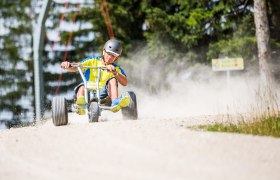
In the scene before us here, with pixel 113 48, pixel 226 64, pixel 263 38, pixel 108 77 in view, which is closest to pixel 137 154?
pixel 108 77

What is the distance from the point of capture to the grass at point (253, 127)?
8023 millimetres

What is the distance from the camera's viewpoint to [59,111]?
9719mm

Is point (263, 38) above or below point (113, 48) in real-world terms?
above

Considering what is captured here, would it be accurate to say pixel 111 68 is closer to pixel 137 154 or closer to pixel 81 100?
pixel 81 100

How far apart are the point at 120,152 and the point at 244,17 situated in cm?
1471

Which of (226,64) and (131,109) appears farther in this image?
(226,64)

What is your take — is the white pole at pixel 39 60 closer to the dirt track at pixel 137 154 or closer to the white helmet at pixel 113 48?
the white helmet at pixel 113 48

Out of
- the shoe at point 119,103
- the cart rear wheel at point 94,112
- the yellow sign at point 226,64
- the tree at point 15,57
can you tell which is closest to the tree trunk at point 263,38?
the yellow sign at point 226,64

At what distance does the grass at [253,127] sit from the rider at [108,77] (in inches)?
78.1

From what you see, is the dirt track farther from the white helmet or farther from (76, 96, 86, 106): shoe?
the white helmet

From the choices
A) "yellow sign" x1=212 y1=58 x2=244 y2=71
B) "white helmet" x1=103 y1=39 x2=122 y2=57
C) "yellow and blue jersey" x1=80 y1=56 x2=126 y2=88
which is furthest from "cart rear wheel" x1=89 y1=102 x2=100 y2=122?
"yellow sign" x1=212 y1=58 x2=244 y2=71

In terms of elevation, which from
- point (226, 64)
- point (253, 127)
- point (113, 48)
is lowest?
point (253, 127)

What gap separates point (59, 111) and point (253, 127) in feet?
10.4

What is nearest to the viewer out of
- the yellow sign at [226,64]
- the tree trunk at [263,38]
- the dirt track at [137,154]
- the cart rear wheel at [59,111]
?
the dirt track at [137,154]
